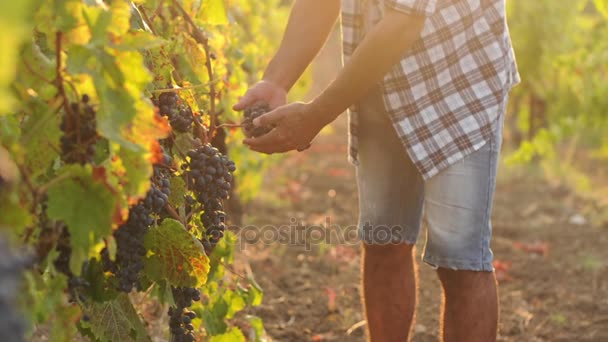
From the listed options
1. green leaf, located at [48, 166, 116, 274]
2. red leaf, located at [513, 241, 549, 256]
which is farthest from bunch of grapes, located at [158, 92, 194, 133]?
red leaf, located at [513, 241, 549, 256]

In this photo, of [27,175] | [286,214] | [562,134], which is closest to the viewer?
[27,175]

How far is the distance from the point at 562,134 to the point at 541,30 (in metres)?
1.88

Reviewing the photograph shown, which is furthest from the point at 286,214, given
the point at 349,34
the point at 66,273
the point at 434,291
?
the point at 66,273

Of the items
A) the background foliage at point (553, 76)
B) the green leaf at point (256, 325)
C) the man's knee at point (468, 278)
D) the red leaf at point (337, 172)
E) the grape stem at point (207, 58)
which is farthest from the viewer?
the red leaf at point (337, 172)

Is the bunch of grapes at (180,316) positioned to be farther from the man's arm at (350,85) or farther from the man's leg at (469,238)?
the man's leg at (469,238)

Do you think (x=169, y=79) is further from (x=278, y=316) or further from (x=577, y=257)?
(x=577, y=257)

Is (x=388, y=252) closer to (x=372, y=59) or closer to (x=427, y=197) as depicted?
(x=427, y=197)

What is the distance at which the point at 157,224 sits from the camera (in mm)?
2148

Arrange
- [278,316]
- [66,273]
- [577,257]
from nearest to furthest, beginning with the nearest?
[66,273] < [278,316] < [577,257]

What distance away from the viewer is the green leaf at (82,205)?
4.81 feet

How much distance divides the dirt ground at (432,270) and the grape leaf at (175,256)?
67.5 inches

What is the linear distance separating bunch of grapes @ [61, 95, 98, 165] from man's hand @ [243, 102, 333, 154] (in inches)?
38.7

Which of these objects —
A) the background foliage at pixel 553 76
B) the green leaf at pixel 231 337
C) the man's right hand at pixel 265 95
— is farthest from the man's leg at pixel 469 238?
the background foliage at pixel 553 76

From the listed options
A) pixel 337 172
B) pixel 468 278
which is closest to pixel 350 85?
pixel 468 278
